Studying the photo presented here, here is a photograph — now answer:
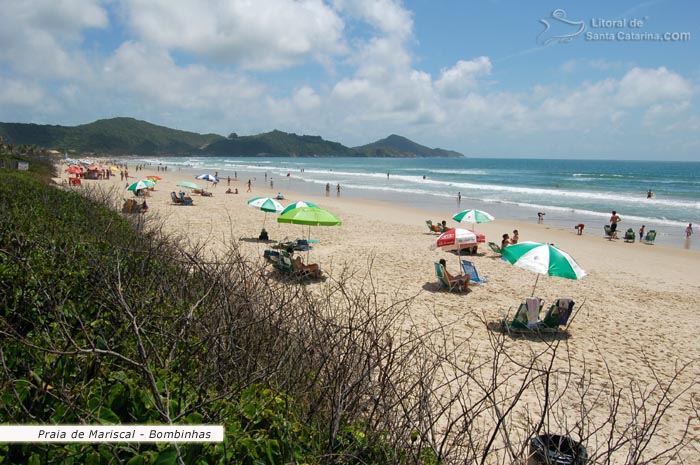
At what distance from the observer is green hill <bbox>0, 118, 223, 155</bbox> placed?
141 m

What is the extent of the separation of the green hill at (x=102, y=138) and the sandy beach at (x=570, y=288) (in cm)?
14702

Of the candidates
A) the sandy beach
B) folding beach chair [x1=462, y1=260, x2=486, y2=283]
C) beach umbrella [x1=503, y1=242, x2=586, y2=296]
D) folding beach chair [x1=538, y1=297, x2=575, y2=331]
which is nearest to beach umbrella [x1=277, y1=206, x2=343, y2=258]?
the sandy beach

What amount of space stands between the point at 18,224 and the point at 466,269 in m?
8.62

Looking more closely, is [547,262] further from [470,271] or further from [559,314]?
[470,271]

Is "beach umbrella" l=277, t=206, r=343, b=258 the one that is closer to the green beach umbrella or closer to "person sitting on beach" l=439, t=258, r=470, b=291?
the green beach umbrella

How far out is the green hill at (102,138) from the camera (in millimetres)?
141125

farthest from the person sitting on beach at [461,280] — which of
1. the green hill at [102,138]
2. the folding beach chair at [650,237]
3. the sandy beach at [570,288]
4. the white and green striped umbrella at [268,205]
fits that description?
the green hill at [102,138]

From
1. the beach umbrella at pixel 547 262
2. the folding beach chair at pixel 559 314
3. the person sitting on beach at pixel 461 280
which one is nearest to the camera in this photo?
the beach umbrella at pixel 547 262

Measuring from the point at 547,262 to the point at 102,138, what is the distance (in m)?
182

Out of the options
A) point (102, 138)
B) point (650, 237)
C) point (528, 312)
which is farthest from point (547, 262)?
point (102, 138)

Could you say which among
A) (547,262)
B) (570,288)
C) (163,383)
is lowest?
(570,288)

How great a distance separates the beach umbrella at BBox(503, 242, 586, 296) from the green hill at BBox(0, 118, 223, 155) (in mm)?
155500

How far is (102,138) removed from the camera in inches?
6270

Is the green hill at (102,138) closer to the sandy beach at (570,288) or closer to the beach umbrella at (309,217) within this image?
the sandy beach at (570,288)
